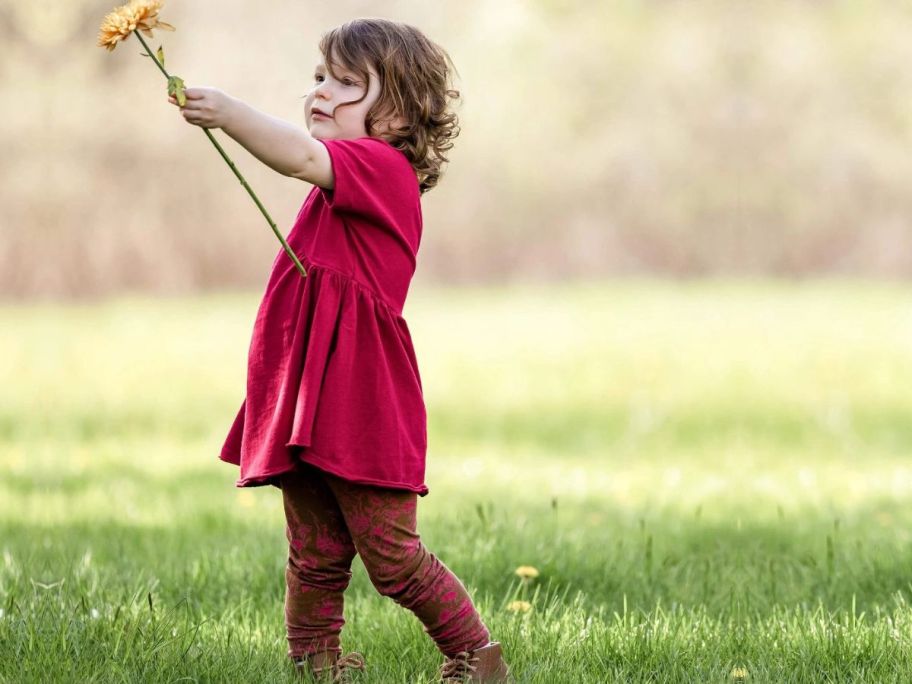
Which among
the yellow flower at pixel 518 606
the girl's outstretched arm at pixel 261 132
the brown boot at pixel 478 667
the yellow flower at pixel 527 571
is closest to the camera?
the girl's outstretched arm at pixel 261 132

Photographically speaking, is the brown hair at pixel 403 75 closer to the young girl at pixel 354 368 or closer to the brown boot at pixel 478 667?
the young girl at pixel 354 368

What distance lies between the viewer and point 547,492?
5.83 metres

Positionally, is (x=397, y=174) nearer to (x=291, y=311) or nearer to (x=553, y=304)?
(x=291, y=311)

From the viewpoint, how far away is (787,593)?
12.1 feet

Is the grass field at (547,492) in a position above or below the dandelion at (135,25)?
below

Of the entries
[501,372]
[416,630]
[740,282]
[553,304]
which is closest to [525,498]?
[416,630]

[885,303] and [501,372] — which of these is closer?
[501,372]

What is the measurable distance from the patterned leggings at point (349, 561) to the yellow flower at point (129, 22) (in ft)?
3.28

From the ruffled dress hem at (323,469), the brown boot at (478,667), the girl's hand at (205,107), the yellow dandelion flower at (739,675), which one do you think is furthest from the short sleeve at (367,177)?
the yellow dandelion flower at (739,675)

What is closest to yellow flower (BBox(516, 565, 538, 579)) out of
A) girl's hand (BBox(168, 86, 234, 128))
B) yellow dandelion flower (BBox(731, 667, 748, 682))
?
yellow dandelion flower (BBox(731, 667, 748, 682))

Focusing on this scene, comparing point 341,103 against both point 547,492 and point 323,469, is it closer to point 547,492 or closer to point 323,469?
point 323,469

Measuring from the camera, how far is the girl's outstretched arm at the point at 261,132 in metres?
2.29

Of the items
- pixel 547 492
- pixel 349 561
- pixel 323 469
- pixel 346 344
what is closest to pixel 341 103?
pixel 346 344

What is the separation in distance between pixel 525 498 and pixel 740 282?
295 inches
